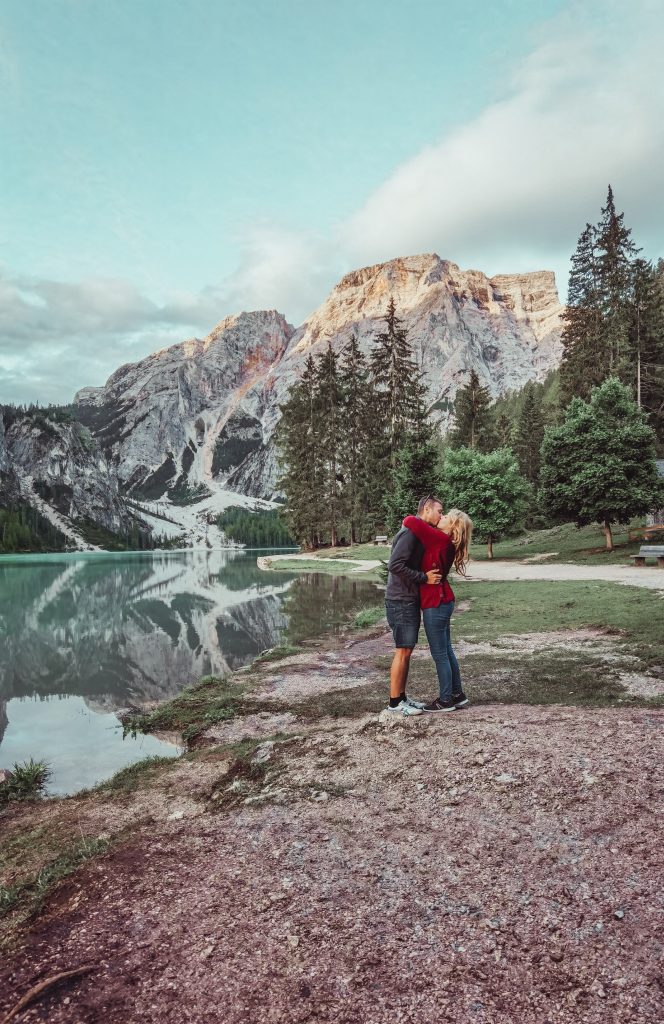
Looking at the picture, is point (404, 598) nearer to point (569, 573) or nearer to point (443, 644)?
point (443, 644)

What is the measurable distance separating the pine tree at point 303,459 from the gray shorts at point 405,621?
177ft

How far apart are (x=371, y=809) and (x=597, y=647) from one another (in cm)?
827

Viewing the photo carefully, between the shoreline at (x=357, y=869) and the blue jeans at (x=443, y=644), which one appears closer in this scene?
the shoreline at (x=357, y=869)

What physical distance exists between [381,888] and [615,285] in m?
51.1

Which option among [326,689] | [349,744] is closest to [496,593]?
[326,689]

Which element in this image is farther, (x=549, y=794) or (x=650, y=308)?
(x=650, y=308)

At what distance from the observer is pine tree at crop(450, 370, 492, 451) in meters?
56.0

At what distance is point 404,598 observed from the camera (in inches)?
289

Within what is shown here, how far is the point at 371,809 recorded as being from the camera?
16.8 feet

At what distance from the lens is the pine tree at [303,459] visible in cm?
6284

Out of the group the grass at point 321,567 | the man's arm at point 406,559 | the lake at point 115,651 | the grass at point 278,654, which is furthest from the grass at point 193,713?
the grass at point 321,567

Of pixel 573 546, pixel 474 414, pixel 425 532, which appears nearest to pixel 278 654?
pixel 425 532

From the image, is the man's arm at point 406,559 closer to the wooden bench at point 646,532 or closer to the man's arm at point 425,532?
the man's arm at point 425,532

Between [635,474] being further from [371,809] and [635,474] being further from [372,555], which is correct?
[371,809]
